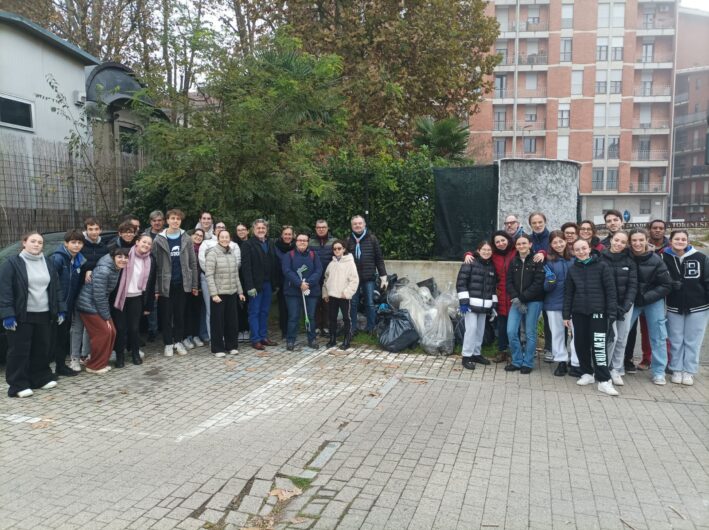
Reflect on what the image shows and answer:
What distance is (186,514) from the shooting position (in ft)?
12.8

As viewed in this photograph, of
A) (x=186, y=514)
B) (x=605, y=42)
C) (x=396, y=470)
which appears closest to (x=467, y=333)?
(x=396, y=470)

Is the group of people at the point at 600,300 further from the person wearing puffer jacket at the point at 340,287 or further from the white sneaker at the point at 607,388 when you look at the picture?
the person wearing puffer jacket at the point at 340,287

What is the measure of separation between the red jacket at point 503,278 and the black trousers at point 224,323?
146 inches

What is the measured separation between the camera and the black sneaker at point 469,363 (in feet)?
25.1

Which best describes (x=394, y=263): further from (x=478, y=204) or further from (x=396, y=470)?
(x=396, y=470)

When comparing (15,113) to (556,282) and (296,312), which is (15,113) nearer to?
(296,312)

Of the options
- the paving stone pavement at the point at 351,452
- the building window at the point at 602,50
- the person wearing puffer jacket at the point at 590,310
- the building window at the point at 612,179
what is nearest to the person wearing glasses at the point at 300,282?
the paving stone pavement at the point at 351,452

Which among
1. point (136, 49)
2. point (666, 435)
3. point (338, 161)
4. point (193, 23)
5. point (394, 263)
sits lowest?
point (666, 435)

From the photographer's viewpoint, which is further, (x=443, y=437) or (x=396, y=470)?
(x=443, y=437)

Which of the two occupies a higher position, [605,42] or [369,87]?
[605,42]

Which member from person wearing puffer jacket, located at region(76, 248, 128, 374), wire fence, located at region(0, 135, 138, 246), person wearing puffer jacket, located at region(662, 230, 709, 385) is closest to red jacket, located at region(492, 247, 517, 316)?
person wearing puffer jacket, located at region(662, 230, 709, 385)

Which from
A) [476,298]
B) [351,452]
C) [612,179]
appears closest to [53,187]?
[476,298]

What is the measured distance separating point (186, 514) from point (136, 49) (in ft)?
68.6

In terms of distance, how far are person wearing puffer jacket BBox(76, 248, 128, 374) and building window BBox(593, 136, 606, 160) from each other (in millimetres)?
54942
